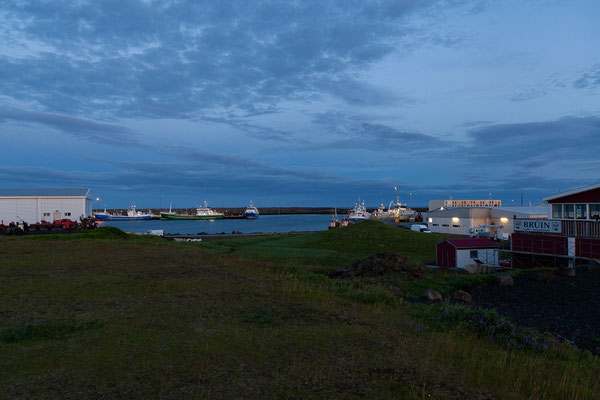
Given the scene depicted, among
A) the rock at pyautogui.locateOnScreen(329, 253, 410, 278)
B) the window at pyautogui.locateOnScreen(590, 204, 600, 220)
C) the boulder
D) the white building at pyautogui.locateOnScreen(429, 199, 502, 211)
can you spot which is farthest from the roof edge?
the white building at pyautogui.locateOnScreen(429, 199, 502, 211)

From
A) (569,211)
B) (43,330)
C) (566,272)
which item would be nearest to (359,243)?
(569,211)

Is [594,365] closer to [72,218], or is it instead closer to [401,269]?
[401,269]

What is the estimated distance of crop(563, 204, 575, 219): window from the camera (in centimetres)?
2556

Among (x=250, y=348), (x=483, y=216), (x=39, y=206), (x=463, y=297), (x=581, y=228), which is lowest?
(x=463, y=297)

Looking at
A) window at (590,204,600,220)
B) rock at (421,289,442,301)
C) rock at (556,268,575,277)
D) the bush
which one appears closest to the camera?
the bush

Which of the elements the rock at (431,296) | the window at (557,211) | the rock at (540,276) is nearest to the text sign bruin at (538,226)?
the window at (557,211)

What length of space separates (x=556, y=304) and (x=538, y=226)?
13.3 m

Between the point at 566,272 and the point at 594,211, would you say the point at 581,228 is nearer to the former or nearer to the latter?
the point at 594,211

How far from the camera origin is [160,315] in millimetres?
9242

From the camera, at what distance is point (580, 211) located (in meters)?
25.2

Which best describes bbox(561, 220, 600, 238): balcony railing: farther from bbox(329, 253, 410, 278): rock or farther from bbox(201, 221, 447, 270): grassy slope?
bbox(201, 221, 447, 270): grassy slope

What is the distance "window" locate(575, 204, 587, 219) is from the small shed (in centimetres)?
537

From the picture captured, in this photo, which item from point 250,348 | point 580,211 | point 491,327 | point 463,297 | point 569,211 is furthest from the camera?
point 569,211

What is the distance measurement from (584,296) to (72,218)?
58.1m
